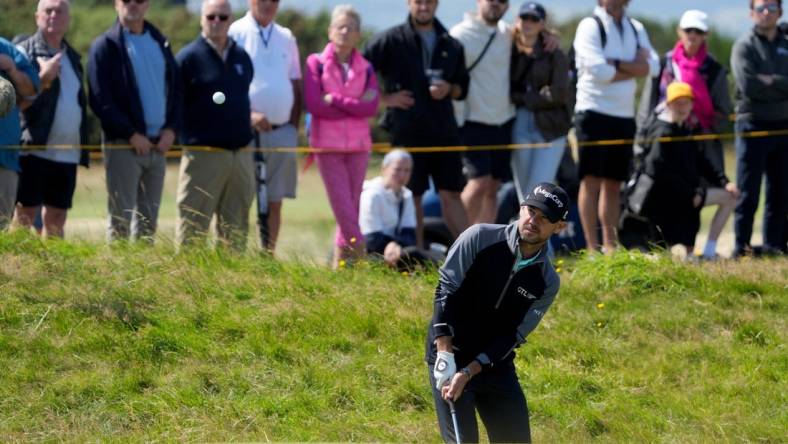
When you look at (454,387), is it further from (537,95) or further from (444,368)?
(537,95)

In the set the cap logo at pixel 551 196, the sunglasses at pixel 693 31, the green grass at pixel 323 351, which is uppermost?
the sunglasses at pixel 693 31

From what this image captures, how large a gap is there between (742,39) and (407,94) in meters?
3.24

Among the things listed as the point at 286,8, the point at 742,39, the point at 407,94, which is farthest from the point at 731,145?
the point at 407,94

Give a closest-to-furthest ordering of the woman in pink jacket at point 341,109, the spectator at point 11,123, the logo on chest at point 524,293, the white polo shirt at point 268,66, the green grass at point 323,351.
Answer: the logo on chest at point 524,293
the green grass at point 323,351
the spectator at point 11,123
the woman in pink jacket at point 341,109
the white polo shirt at point 268,66

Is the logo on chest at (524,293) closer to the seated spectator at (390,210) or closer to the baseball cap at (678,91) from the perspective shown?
the seated spectator at (390,210)

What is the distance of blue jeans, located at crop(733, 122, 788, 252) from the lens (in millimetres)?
13297

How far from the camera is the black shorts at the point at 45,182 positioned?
37.6ft

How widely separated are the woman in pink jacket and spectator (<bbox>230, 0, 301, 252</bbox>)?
0.24 meters

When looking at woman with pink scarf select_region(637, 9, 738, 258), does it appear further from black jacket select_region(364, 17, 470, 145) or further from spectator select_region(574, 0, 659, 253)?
black jacket select_region(364, 17, 470, 145)

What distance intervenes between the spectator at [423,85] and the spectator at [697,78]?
6.70ft

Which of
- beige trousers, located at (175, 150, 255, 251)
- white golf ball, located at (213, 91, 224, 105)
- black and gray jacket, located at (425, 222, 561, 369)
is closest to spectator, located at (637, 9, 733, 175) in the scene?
beige trousers, located at (175, 150, 255, 251)

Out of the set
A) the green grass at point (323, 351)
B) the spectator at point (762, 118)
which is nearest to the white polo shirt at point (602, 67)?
the spectator at point (762, 118)

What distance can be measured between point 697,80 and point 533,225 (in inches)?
257

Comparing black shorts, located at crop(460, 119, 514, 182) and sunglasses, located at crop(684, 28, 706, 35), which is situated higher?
sunglasses, located at crop(684, 28, 706, 35)
